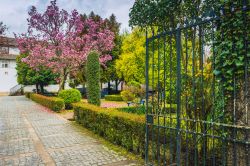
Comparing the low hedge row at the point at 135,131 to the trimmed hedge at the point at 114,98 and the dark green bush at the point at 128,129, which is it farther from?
the trimmed hedge at the point at 114,98

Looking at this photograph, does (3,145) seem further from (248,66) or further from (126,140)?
(248,66)

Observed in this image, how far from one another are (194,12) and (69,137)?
6.42 m

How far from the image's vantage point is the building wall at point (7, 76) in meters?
47.8

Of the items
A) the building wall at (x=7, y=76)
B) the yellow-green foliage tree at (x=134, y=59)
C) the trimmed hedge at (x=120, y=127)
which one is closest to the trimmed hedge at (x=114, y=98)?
the yellow-green foliage tree at (x=134, y=59)

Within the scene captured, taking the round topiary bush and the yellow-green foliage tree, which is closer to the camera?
the round topiary bush

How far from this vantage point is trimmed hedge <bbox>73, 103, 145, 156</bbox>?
6.67 metres

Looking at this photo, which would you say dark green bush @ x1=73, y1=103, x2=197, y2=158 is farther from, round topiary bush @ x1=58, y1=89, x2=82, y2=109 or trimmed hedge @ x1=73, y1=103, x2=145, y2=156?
round topiary bush @ x1=58, y1=89, x2=82, y2=109

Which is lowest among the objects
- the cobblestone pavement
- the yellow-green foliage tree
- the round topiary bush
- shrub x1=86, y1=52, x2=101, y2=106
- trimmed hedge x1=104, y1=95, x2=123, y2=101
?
the cobblestone pavement

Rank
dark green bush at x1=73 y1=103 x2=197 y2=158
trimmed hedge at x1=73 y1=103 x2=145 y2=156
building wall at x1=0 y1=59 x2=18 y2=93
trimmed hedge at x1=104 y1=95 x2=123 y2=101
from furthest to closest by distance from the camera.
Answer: building wall at x1=0 y1=59 x2=18 y2=93 → trimmed hedge at x1=104 y1=95 x2=123 y2=101 → trimmed hedge at x1=73 y1=103 x2=145 y2=156 → dark green bush at x1=73 y1=103 x2=197 y2=158

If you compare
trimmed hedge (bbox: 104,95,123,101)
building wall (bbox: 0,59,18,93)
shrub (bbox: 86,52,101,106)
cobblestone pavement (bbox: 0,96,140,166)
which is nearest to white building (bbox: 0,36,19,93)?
building wall (bbox: 0,59,18,93)

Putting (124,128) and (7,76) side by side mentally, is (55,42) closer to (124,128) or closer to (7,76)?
(124,128)

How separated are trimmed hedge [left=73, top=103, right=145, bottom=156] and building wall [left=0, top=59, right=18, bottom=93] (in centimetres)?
4291

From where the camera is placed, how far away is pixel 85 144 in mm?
8328

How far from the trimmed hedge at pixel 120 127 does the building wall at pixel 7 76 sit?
141 feet
